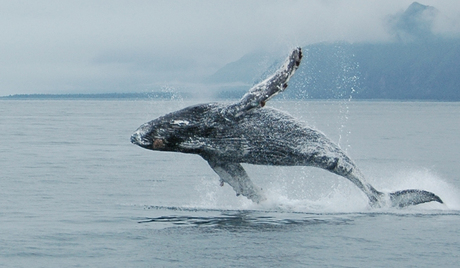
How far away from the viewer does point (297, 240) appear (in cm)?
1098

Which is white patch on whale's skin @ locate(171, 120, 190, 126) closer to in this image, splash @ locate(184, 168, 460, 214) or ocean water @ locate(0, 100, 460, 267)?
ocean water @ locate(0, 100, 460, 267)

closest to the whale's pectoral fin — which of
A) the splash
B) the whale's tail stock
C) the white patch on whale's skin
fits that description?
the splash

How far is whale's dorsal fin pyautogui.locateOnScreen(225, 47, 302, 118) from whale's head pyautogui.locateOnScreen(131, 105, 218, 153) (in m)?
0.72

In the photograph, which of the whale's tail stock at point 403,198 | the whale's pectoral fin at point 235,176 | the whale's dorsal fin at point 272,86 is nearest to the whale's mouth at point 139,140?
the whale's pectoral fin at point 235,176

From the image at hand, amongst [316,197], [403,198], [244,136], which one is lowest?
[316,197]

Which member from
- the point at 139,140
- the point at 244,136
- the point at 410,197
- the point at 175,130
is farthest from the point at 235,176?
the point at 410,197

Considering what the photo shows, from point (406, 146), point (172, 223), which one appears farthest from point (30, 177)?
point (406, 146)

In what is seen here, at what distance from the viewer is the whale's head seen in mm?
12555

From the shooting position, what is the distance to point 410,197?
43.7 ft

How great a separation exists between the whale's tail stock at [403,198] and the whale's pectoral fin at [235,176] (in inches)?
89.7

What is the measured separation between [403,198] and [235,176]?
304cm

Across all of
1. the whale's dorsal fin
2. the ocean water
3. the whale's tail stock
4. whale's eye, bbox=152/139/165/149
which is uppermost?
the whale's dorsal fin

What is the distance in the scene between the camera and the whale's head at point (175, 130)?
41.2 ft

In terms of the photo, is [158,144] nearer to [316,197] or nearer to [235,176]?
[235,176]
